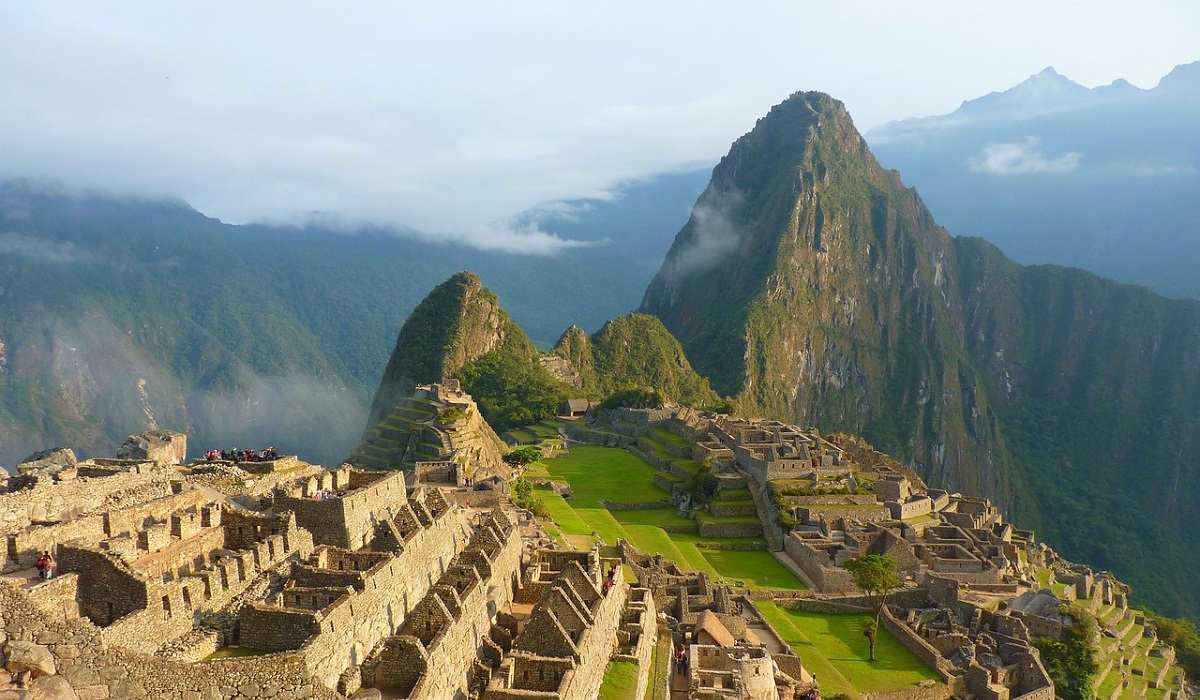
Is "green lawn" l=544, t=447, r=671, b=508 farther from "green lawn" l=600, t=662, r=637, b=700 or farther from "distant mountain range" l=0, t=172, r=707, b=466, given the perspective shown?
"green lawn" l=600, t=662, r=637, b=700

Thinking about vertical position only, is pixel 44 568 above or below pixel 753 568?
above

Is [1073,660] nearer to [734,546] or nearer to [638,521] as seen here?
[734,546]

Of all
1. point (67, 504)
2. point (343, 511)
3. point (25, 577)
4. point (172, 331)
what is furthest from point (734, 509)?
point (172, 331)

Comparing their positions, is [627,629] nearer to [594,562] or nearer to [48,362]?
[594,562]

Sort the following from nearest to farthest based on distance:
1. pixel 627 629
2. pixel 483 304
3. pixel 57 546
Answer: pixel 57 546 → pixel 627 629 → pixel 483 304

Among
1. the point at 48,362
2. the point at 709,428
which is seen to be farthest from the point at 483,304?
the point at 48,362
